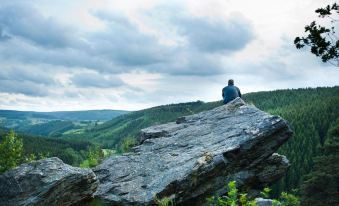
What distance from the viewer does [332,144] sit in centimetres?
5622

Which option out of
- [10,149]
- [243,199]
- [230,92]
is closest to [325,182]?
[230,92]

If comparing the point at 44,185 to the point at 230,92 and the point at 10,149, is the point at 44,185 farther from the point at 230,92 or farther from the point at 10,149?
the point at 230,92

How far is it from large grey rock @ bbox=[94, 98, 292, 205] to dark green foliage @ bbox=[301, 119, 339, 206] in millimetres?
35314

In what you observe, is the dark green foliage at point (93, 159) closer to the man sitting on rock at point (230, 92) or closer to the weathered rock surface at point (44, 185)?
the weathered rock surface at point (44, 185)

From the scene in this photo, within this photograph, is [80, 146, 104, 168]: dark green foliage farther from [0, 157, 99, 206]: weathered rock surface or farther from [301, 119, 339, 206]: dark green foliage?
[301, 119, 339, 206]: dark green foliage

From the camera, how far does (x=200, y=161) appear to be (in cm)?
1881

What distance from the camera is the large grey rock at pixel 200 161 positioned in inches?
721

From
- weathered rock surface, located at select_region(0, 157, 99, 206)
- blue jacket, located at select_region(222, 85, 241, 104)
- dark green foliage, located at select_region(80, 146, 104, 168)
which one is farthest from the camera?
blue jacket, located at select_region(222, 85, 241, 104)

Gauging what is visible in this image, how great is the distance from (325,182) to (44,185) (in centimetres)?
4777

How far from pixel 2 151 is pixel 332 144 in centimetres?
4373

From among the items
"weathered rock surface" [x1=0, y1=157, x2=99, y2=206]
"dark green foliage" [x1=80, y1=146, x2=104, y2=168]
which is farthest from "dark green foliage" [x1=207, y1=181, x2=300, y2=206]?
"dark green foliage" [x1=80, y1=146, x2=104, y2=168]

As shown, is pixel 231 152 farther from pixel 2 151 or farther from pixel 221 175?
pixel 2 151

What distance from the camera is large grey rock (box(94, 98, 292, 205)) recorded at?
1832 centimetres

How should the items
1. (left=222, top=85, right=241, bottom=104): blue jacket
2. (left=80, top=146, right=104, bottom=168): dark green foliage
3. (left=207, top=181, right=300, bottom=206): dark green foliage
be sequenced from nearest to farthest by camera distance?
(left=207, top=181, right=300, bottom=206): dark green foliage, (left=80, top=146, right=104, bottom=168): dark green foliage, (left=222, top=85, right=241, bottom=104): blue jacket
